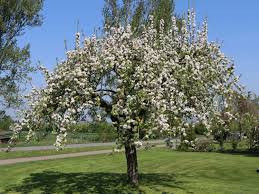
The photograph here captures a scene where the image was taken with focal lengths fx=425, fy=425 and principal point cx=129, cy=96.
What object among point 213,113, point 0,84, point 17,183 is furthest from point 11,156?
point 213,113

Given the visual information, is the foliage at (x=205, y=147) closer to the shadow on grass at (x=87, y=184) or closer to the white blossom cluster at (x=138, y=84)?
the shadow on grass at (x=87, y=184)

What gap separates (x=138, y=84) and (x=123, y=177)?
8095mm

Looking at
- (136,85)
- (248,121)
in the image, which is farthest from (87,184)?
(248,121)

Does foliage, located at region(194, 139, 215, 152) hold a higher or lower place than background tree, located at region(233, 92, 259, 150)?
lower

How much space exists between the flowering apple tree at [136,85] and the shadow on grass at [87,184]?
3.63 ft

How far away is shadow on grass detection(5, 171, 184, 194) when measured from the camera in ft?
62.1

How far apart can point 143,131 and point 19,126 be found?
5.55 m

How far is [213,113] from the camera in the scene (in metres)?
18.5

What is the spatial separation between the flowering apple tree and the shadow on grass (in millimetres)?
1108

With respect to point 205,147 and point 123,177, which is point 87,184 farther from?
point 205,147

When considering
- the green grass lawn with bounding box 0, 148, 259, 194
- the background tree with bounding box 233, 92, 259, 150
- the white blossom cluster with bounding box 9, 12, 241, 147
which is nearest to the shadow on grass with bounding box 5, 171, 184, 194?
the green grass lawn with bounding box 0, 148, 259, 194

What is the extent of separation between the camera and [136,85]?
1565 cm

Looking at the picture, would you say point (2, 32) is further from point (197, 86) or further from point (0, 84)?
point (197, 86)

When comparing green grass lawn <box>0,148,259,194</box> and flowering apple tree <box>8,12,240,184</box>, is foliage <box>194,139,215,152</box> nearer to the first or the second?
green grass lawn <box>0,148,259,194</box>
